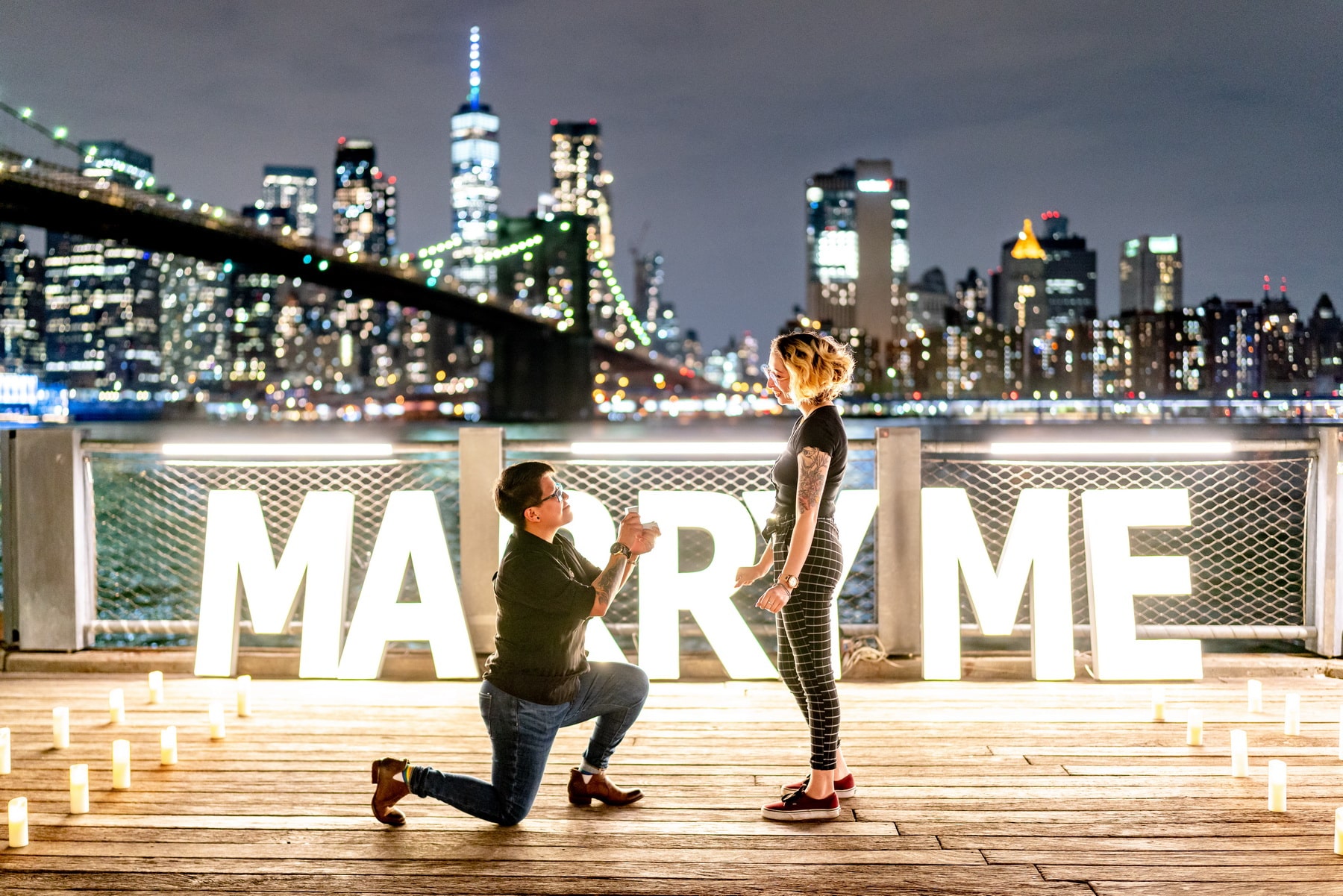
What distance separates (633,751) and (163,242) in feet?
144

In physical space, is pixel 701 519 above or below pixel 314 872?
above

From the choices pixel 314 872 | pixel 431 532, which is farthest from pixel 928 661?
pixel 314 872

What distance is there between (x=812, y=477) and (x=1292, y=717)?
2432 mm

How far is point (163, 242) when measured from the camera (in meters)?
42.4

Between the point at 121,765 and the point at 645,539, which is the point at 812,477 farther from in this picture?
the point at 121,765

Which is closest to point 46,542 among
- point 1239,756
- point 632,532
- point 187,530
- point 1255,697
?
point 632,532

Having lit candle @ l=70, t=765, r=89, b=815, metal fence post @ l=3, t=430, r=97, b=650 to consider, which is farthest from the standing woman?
metal fence post @ l=3, t=430, r=97, b=650

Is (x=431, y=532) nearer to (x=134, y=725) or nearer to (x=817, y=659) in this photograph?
(x=134, y=725)

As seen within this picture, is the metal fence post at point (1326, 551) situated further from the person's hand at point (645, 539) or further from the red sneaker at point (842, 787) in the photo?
the person's hand at point (645, 539)

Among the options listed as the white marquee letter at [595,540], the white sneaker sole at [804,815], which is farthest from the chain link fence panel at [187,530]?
the white sneaker sole at [804,815]

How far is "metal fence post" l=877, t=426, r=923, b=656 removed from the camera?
17.3 ft

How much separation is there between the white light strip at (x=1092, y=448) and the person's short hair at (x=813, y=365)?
2.10 m

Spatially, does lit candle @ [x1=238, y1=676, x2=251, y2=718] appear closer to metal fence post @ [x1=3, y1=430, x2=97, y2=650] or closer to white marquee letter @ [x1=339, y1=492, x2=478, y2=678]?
white marquee letter @ [x1=339, y1=492, x2=478, y2=678]

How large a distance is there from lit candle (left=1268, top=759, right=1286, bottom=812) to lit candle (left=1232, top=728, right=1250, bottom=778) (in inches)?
11.1
